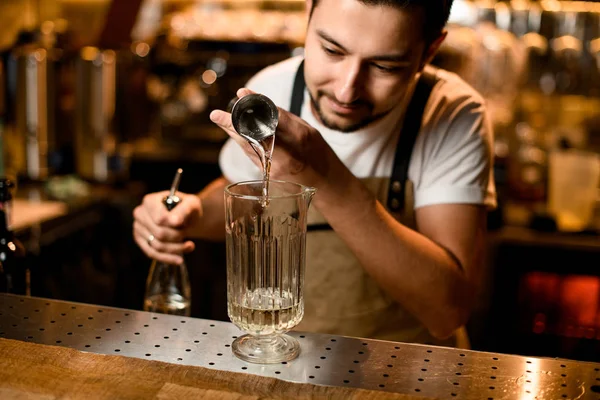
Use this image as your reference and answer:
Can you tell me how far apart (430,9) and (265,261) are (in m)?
0.65

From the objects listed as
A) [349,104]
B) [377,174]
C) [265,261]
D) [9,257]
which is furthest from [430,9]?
[9,257]

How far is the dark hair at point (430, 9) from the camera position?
146 cm

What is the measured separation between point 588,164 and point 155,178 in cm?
207

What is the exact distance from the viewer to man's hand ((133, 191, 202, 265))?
5.10ft

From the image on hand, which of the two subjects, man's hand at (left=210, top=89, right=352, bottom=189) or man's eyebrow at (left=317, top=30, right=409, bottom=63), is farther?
man's eyebrow at (left=317, top=30, right=409, bottom=63)

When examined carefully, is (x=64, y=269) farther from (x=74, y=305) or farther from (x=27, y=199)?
(x=74, y=305)

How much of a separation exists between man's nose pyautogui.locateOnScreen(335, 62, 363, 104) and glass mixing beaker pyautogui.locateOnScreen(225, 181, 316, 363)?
379mm

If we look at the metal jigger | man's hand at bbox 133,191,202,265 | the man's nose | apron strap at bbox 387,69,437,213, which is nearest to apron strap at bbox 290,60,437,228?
apron strap at bbox 387,69,437,213

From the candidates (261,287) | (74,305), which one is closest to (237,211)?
(261,287)

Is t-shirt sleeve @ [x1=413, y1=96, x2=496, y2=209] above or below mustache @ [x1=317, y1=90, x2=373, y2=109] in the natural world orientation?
below

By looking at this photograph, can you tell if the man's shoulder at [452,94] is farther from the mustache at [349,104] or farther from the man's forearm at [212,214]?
the man's forearm at [212,214]

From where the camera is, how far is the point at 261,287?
1184 mm

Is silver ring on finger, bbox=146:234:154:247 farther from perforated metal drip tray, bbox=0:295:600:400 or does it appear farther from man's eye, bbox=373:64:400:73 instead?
man's eye, bbox=373:64:400:73

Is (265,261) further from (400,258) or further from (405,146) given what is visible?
(405,146)
